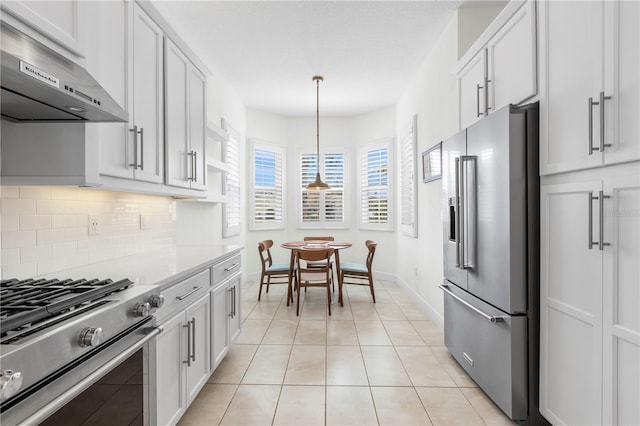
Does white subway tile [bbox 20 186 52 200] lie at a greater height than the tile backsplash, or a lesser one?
greater

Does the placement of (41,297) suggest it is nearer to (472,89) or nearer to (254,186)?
(472,89)

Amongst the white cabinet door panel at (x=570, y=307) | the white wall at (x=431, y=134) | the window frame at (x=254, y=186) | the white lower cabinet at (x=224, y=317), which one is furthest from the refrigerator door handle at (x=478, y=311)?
the window frame at (x=254, y=186)

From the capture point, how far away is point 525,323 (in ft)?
5.93

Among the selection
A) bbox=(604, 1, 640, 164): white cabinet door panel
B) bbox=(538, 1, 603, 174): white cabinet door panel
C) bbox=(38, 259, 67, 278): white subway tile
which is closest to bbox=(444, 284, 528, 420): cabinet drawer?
bbox=(538, 1, 603, 174): white cabinet door panel

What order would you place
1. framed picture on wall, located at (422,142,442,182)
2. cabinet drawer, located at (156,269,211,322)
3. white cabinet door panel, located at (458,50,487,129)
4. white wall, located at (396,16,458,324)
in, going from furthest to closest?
framed picture on wall, located at (422,142,442,182) < white wall, located at (396,16,458,324) < white cabinet door panel, located at (458,50,487,129) < cabinet drawer, located at (156,269,211,322)

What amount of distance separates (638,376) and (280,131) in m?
5.73

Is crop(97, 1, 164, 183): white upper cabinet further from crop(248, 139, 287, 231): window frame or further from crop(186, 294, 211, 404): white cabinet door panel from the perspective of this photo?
crop(248, 139, 287, 231): window frame

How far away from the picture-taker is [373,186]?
588cm

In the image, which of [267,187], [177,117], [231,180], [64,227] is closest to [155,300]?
[64,227]

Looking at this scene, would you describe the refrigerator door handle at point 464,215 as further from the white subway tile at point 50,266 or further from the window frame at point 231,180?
the window frame at point 231,180

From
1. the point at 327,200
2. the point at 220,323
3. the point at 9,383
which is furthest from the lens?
the point at 327,200

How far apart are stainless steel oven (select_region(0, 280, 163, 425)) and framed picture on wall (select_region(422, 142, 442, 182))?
2.96 meters

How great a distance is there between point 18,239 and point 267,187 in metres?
4.51

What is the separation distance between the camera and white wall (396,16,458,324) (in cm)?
320
